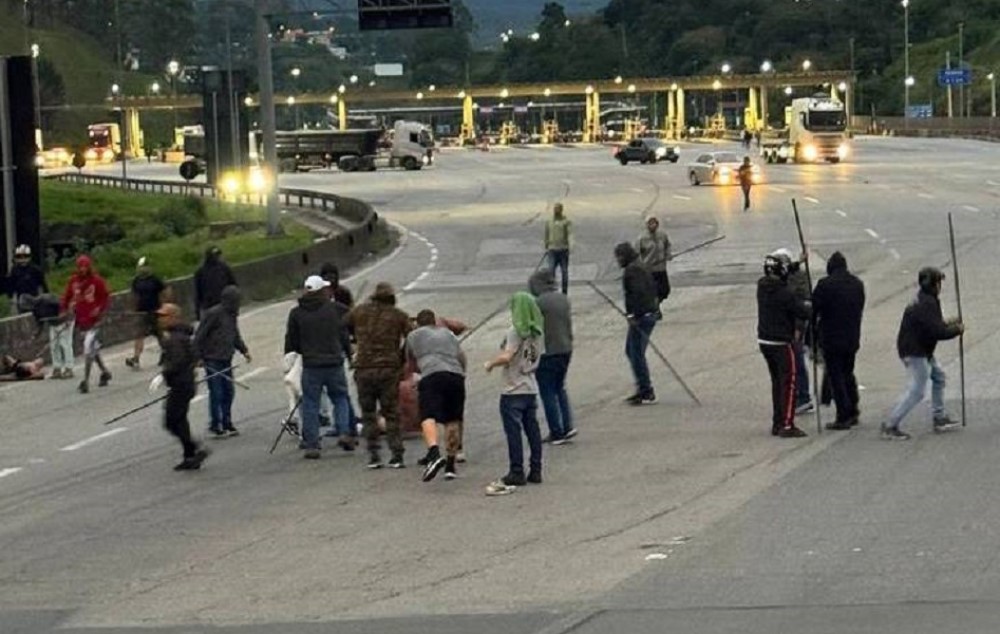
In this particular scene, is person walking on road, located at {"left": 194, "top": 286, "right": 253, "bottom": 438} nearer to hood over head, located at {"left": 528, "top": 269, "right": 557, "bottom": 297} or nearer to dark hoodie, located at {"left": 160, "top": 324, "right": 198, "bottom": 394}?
dark hoodie, located at {"left": 160, "top": 324, "right": 198, "bottom": 394}

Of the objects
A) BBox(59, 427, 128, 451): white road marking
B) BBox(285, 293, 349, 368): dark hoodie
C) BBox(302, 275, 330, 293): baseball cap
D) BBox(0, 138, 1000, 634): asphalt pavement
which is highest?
BBox(302, 275, 330, 293): baseball cap

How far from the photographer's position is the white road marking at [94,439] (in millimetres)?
20906

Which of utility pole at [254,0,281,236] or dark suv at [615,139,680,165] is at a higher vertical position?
utility pole at [254,0,281,236]

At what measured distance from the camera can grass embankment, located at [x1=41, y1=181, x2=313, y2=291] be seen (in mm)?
49438

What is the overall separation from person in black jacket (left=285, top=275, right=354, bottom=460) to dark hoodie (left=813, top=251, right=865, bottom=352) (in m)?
4.42

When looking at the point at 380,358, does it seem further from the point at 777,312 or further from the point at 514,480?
the point at 777,312

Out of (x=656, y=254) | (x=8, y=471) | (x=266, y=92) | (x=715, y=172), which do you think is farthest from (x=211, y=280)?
(x=715, y=172)

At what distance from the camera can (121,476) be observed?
61.6ft

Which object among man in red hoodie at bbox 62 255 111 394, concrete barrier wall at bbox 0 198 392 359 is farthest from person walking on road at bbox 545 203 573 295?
man in red hoodie at bbox 62 255 111 394

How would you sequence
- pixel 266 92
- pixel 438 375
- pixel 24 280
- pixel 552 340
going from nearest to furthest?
pixel 438 375
pixel 552 340
pixel 24 280
pixel 266 92

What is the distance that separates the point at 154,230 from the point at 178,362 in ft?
161

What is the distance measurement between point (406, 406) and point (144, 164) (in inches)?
5596

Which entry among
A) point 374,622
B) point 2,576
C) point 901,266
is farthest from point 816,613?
point 901,266

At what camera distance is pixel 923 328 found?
18.2 meters
